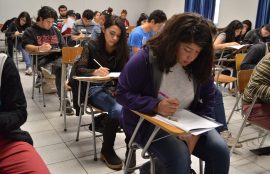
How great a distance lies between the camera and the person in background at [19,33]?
529 centimetres

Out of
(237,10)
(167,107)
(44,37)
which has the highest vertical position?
(237,10)

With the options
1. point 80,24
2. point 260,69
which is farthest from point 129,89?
point 80,24

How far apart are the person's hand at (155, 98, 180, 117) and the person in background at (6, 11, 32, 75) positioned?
4249 millimetres

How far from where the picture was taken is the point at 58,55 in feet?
11.7

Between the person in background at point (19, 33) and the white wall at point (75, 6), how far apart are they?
2.77m

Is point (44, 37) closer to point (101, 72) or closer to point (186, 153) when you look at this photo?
point (101, 72)

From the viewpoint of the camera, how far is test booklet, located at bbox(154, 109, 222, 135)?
1253 millimetres

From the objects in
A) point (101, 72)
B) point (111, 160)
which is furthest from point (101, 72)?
point (111, 160)

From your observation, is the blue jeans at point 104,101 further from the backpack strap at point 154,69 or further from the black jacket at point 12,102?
the black jacket at point 12,102

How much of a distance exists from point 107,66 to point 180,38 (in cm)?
105

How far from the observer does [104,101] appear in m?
2.13

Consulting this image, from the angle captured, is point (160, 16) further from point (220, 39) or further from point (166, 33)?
point (166, 33)

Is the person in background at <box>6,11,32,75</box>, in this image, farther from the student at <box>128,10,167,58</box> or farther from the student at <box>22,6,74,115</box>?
the student at <box>128,10,167,58</box>

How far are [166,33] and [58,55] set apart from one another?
2.46m
